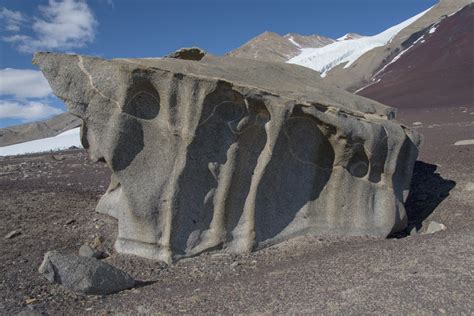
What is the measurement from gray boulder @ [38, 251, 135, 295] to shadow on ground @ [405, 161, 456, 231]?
3.90 meters

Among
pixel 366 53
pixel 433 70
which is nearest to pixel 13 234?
pixel 433 70

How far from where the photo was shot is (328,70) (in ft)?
126

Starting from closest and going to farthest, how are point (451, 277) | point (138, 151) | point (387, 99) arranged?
1. point (451, 277)
2. point (138, 151)
3. point (387, 99)

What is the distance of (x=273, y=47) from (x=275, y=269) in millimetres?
43057

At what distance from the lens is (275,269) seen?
185 inches

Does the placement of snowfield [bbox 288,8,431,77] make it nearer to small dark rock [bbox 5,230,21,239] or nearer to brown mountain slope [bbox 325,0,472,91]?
brown mountain slope [bbox 325,0,472,91]

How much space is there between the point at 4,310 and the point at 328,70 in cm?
3654

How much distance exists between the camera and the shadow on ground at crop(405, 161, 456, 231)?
22.5 ft

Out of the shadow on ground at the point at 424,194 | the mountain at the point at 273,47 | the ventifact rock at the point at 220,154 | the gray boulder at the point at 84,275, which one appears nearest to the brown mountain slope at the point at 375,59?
the mountain at the point at 273,47

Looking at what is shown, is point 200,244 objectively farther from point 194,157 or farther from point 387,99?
point 387,99

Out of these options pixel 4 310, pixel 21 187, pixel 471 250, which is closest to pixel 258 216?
pixel 471 250

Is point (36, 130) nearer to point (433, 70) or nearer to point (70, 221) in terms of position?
point (433, 70)

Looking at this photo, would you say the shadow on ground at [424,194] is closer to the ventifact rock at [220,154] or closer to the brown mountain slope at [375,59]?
the ventifact rock at [220,154]

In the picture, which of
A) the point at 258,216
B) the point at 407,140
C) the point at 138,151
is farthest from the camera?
the point at 407,140
